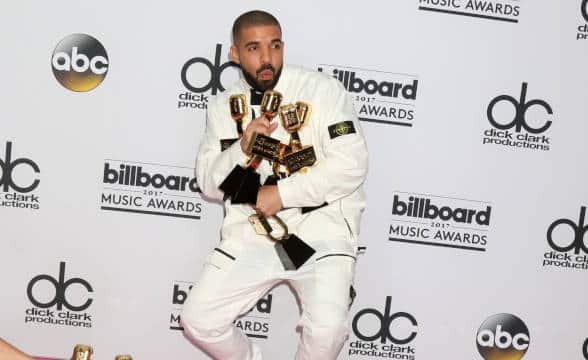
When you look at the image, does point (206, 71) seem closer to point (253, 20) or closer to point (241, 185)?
point (253, 20)

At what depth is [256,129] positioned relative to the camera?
3441mm

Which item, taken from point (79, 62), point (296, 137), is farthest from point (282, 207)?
point (79, 62)

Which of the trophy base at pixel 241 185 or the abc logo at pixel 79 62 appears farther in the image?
the abc logo at pixel 79 62

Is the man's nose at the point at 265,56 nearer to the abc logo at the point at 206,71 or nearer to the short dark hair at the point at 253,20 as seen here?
the short dark hair at the point at 253,20

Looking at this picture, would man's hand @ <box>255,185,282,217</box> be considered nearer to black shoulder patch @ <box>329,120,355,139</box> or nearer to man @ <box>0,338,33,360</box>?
black shoulder patch @ <box>329,120,355,139</box>

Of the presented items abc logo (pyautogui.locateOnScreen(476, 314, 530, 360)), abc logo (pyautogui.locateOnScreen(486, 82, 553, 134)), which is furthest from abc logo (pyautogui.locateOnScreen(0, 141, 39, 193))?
abc logo (pyautogui.locateOnScreen(476, 314, 530, 360))

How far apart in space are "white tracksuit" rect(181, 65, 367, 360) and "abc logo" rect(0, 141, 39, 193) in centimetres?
100

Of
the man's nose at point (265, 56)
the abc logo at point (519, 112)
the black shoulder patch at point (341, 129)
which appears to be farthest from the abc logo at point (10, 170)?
the abc logo at point (519, 112)

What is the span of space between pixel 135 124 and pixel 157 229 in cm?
60

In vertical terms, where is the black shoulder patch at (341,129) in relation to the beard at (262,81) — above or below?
below

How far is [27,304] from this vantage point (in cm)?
420

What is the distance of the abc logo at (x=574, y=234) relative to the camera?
4.17m

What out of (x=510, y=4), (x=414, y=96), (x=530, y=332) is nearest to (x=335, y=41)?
(x=414, y=96)

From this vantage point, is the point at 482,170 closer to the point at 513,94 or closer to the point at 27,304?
the point at 513,94
